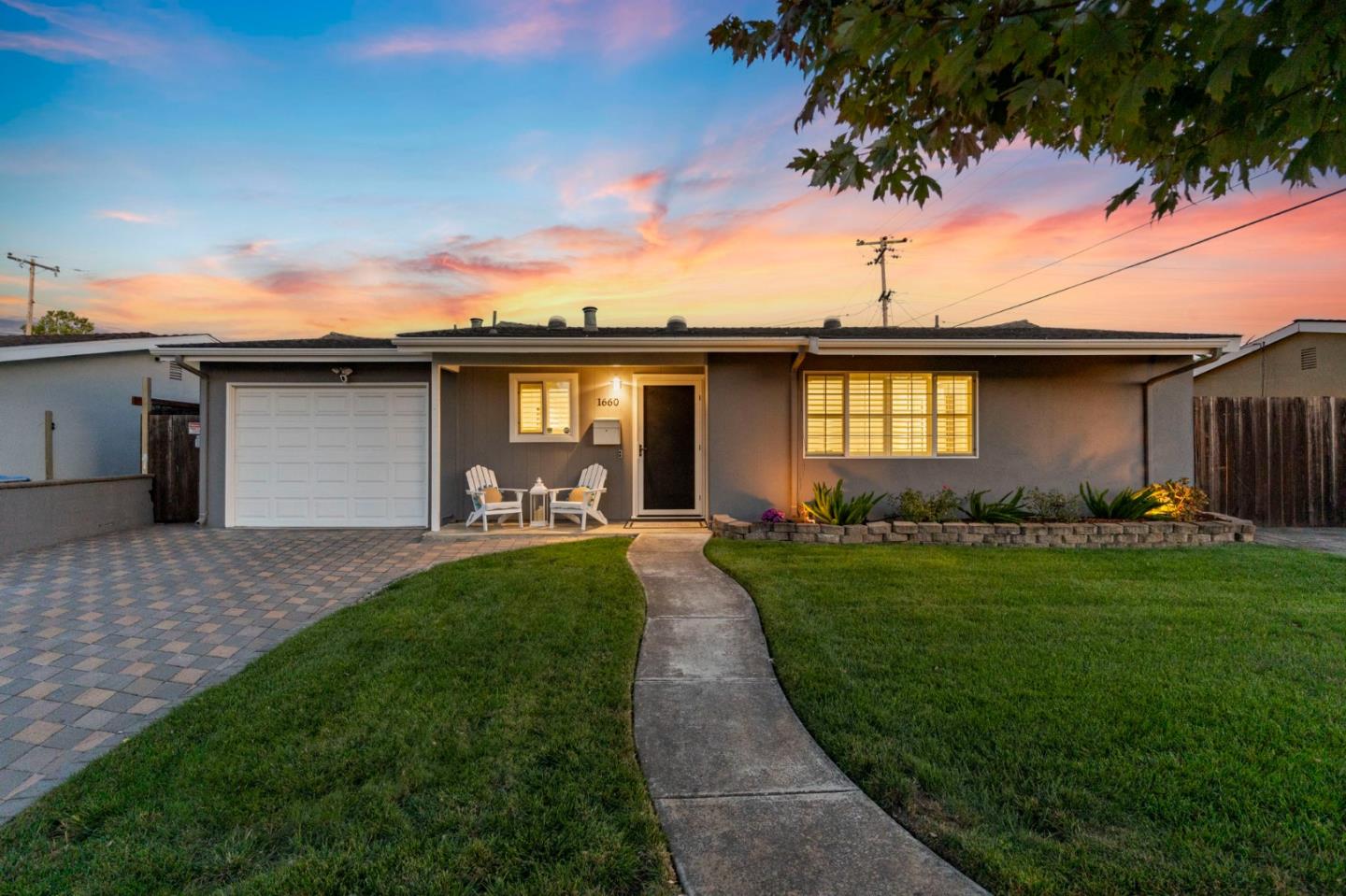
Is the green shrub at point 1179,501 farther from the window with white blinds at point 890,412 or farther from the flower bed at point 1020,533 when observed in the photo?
the window with white blinds at point 890,412

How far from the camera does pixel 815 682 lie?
10.4 ft

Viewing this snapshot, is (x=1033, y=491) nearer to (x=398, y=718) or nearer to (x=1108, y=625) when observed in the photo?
(x=1108, y=625)

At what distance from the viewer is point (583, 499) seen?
8.34 meters

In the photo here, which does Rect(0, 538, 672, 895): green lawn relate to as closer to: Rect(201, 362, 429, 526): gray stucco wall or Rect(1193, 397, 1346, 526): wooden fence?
Rect(201, 362, 429, 526): gray stucco wall

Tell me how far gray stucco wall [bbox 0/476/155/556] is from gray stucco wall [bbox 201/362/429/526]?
101 centimetres

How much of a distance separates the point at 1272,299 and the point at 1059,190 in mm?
7394

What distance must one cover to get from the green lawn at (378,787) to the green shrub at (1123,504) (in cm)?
757

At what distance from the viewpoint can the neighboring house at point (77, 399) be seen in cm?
929

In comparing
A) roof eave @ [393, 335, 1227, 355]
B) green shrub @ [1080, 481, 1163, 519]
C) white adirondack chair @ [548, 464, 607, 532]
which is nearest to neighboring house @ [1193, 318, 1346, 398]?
roof eave @ [393, 335, 1227, 355]

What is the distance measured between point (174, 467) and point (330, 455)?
2798 millimetres

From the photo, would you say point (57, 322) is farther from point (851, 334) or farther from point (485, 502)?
point (851, 334)

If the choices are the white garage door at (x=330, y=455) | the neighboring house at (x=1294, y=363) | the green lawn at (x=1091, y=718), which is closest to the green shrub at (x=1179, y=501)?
the green lawn at (x=1091, y=718)

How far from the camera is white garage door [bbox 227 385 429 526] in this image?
8930mm

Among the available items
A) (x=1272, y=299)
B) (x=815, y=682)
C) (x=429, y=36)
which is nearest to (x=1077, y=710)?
(x=815, y=682)
